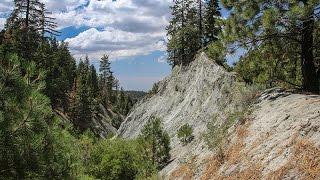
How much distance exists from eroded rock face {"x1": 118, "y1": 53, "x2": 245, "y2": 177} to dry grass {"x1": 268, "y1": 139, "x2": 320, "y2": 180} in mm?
6331

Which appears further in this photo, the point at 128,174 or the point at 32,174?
the point at 128,174

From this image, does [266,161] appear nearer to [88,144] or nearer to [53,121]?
[53,121]

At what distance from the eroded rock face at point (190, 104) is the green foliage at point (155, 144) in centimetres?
72

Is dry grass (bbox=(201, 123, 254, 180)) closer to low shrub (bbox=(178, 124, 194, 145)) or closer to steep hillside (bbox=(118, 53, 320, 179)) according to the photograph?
steep hillside (bbox=(118, 53, 320, 179))

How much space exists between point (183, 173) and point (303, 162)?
8.16 meters

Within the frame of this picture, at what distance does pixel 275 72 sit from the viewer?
62.1ft

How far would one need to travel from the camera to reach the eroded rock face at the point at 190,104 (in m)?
24.5

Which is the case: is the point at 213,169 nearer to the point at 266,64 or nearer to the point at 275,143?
the point at 275,143

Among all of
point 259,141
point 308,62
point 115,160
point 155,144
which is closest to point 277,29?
point 308,62

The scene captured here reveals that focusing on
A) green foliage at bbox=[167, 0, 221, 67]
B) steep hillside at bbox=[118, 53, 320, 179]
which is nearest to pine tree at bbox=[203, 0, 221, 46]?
green foliage at bbox=[167, 0, 221, 67]

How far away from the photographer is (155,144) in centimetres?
2814

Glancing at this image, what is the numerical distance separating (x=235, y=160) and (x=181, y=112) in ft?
65.9

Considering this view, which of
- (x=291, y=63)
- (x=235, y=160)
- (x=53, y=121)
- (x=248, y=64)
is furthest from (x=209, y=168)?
(x=53, y=121)

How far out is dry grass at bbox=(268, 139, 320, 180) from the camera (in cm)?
1198
